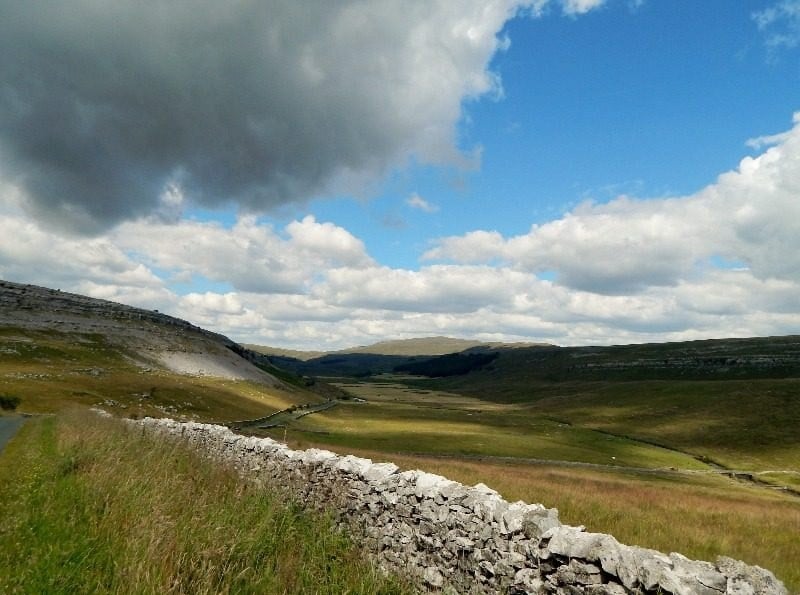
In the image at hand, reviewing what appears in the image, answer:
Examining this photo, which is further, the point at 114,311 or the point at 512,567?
the point at 114,311

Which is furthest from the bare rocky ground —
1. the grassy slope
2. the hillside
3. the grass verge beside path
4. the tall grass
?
the grass verge beside path

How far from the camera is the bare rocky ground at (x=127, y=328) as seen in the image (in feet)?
385

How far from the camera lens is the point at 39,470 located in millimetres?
14188

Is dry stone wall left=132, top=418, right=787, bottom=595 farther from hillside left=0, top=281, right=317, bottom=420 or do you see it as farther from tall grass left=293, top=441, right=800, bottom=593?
→ hillside left=0, top=281, right=317, bottom=420

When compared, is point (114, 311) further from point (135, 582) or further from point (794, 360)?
point (794, 360)

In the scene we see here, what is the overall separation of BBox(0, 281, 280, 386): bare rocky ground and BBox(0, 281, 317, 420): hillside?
10.2 inches

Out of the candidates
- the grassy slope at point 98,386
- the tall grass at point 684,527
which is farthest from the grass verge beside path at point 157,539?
the grassy slope at point 98,386

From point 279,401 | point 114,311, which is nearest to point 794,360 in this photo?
point 279,401

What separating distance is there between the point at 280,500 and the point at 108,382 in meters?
69.7

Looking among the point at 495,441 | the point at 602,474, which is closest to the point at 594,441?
the point at 495,441

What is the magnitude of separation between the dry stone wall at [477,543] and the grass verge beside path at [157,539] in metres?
0.70

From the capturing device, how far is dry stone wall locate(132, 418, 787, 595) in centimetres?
605

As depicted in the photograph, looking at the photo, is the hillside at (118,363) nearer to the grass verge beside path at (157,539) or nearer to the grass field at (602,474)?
the grass field at (602,474)

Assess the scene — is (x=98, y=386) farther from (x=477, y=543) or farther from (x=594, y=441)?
(x=477, y=543)
